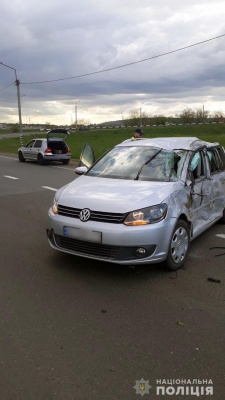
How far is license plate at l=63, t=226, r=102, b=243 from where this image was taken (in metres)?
3.86

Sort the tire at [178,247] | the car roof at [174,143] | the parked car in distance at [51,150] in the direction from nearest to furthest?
1. the tire at [178,247]
2. the car roof at [174,143]
3. the parked car in distance at [51,150]

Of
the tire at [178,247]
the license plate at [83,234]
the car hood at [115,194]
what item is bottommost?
the tire at [178,247]

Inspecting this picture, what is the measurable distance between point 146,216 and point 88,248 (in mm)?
744

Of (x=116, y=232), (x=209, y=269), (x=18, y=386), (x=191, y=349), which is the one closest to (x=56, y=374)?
(x=18, y=386)

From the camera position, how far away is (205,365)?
8.65 feet

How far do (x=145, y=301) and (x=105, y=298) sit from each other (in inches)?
16.1

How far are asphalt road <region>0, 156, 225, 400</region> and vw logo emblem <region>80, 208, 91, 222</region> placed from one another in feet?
2.26

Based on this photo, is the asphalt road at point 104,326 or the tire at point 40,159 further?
the tire at point 40,159

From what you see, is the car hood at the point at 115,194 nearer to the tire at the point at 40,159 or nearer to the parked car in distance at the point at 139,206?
the parked car in distance at the point at 139,206

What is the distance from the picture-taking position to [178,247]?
4270 mm

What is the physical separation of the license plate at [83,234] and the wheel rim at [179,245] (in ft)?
2.92

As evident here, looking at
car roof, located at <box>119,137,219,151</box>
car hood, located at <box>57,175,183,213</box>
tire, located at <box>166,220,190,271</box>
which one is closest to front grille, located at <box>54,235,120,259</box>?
car hood, located at <box>57,175,183,213</box>

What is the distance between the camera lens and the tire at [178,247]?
4.15 metres

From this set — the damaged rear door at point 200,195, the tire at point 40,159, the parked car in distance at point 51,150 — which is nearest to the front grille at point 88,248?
the damaged rear door at point 200,195
